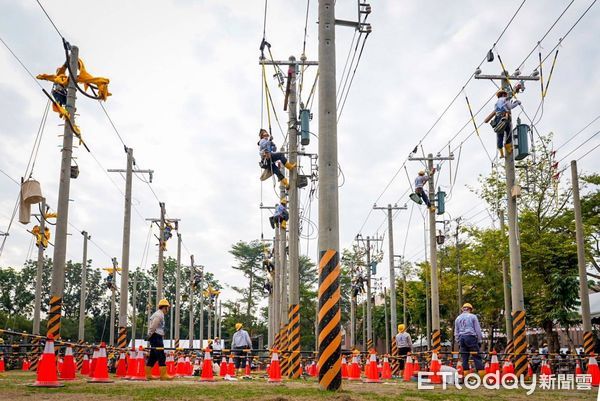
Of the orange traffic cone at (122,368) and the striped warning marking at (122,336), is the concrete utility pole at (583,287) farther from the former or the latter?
the striped warning marking at (122,336)

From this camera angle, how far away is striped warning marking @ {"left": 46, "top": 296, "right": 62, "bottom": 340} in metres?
15.7

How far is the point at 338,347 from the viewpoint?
1040 cm

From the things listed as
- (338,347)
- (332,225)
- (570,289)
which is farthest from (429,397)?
(570,289)

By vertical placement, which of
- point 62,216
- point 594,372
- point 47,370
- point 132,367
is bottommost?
point 594,372

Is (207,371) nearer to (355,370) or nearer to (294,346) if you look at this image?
(294,346)

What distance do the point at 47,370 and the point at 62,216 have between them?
5909 millimetres

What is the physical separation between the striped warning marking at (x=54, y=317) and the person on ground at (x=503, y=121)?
13.3 metres

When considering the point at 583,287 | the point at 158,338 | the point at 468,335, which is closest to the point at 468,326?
the point at 468,335

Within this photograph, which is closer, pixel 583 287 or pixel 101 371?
pixel 101 371

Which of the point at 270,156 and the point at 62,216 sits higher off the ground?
the point at 270,156

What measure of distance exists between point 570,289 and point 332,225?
21273mm

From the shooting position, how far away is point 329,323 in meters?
10.5

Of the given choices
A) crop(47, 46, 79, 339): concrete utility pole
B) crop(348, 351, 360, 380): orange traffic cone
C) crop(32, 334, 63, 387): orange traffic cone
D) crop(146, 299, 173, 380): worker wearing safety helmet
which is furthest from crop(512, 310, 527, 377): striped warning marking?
crop(47, 46, 79, 339): concrete utility pole

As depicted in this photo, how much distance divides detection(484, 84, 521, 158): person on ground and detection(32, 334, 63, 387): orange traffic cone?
43.4ft
